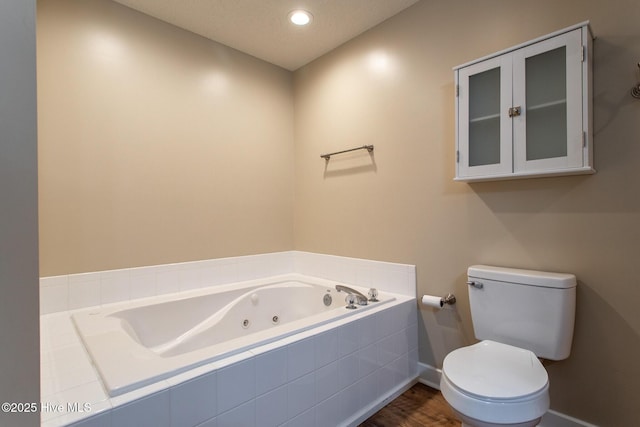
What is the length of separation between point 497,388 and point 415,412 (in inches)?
31.2

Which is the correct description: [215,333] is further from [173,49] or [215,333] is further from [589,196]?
[589,196]

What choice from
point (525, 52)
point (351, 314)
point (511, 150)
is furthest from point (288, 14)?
point (351, 314)

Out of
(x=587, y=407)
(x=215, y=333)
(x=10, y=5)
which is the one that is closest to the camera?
(x=10, y=5)

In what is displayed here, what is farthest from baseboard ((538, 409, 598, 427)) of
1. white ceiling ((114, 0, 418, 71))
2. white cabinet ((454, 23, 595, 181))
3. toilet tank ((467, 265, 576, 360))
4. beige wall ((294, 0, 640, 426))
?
white ceiling ((114, 0, 418, 71))

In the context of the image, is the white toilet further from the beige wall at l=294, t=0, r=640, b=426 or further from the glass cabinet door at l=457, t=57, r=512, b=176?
the glass cabinet door at l=457, t=57, r=512, b=176

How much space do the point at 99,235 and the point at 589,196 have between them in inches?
108

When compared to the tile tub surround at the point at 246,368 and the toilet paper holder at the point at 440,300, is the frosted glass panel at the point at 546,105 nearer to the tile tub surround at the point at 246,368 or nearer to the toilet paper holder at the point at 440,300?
the toilet paper holder at the point at 440,300

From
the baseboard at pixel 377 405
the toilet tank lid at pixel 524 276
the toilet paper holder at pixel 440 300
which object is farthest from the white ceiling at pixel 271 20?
the baseboard at pixel 377 405

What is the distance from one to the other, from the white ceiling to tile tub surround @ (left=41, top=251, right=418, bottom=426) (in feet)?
5.84

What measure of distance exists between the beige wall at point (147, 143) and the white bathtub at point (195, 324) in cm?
37

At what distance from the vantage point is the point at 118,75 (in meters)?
2.12

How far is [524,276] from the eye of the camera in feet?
5.14

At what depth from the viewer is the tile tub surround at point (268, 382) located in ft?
3.44

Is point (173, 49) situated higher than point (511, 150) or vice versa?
point (173, 49)
